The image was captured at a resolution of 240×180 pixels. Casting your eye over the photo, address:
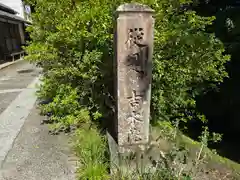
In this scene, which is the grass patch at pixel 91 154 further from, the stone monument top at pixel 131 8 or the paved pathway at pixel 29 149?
the stone monument top at pixel 131 8

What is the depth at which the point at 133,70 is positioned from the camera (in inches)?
112

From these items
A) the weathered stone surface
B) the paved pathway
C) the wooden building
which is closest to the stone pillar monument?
the weathered stone surface

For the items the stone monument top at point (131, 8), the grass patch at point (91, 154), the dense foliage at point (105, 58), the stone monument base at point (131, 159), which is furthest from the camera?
the dense foliage at point (105, 58)

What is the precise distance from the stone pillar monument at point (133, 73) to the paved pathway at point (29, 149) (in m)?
0.87

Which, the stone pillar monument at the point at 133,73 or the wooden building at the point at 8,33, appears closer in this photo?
the stone pillar monument at the point at 133,73

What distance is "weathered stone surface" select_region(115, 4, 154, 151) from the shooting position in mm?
2654

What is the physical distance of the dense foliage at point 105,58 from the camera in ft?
12.9

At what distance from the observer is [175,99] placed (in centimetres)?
415

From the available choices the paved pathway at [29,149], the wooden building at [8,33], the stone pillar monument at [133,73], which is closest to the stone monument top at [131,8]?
the stone pillar monument at [133,73]

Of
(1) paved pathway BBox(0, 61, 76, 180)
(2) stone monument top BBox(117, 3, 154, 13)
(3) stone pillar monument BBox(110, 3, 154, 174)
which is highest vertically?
(2) stone monument top BBox(117, 3, 154, 13)

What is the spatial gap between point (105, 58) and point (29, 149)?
202 cm

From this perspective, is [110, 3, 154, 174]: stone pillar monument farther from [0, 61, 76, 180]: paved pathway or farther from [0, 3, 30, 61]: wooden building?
[0, 3, 30, 61]: wooden building

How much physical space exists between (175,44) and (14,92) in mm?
5774

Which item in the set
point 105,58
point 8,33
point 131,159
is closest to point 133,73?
point 131,159
